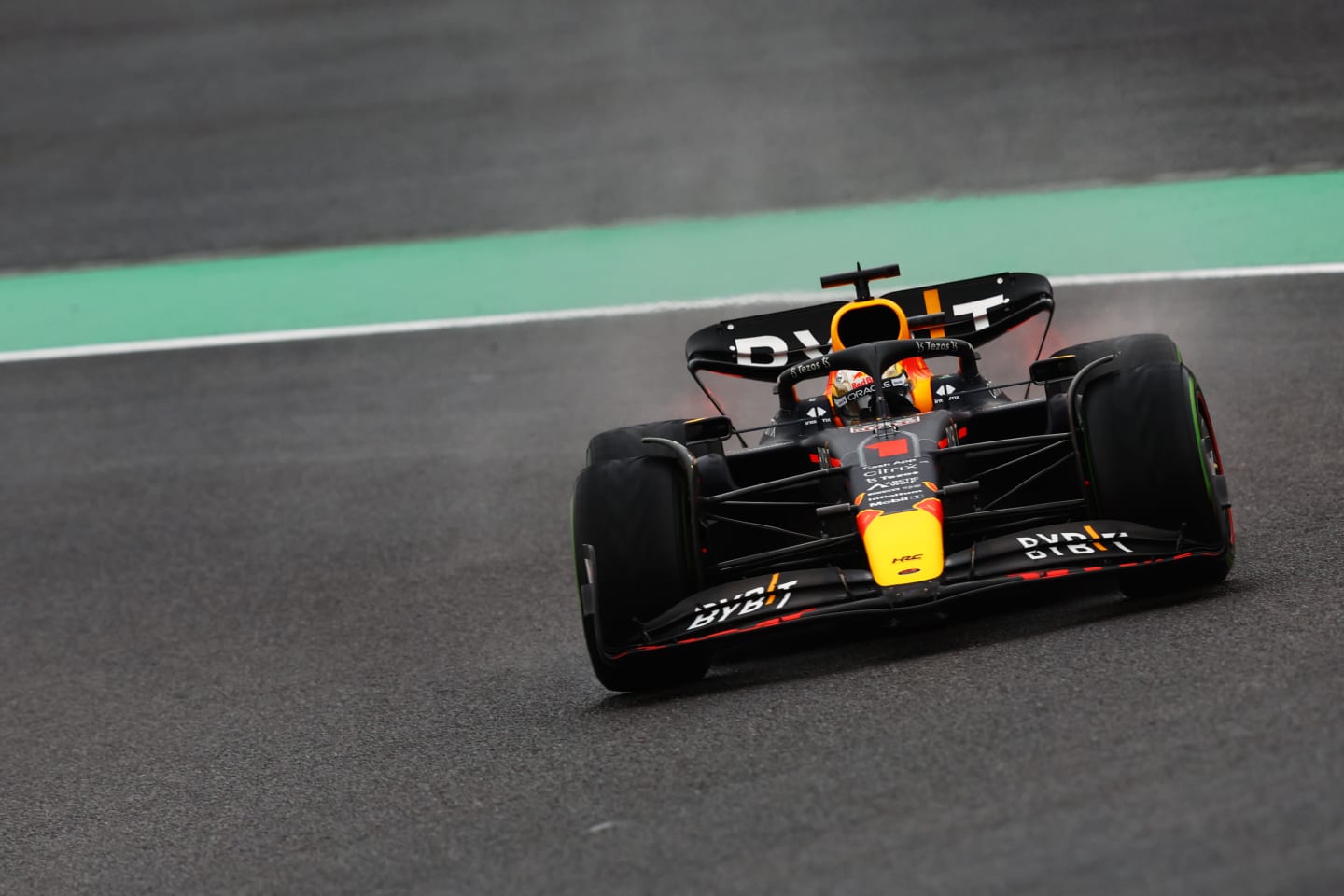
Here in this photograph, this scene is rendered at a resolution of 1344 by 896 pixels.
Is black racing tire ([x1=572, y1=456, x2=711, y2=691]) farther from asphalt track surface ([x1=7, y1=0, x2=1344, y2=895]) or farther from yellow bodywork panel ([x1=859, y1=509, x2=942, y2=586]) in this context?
yellow bodywork panel ([x1=859, y1=509, x2=942, y2=586])

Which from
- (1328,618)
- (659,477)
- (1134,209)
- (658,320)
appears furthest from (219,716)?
(1134,209)

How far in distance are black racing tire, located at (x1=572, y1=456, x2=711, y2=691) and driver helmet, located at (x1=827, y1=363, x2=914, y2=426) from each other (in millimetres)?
1059

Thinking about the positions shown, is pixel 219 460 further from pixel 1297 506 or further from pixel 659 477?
pixel 1297 506

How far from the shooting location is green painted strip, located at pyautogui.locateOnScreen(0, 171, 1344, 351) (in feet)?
41.1

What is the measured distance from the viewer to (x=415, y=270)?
14414 millimetres

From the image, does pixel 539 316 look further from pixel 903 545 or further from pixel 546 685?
pixel 903 545

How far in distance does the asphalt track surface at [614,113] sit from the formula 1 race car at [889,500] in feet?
22.7

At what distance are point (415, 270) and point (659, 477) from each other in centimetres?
827

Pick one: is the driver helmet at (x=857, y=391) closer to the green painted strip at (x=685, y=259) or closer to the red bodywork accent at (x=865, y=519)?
the red bodywork accent at (x=865, y=519)

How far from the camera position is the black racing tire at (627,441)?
7.34m

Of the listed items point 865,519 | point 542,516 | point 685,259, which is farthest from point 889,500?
point 685,259

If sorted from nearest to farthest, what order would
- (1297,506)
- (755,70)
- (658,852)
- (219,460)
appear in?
(658,852) → (1297,506) → (219,460) → (755,70)

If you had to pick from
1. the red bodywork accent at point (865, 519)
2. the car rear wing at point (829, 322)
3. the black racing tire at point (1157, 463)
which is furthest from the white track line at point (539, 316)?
the red bodywork accent at point (865, 519)

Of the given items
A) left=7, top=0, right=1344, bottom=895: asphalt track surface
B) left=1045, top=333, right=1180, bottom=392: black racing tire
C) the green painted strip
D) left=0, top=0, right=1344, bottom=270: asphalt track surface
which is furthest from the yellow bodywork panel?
left=0, top=0, right=1344, bottom=270: asphalt track surface
